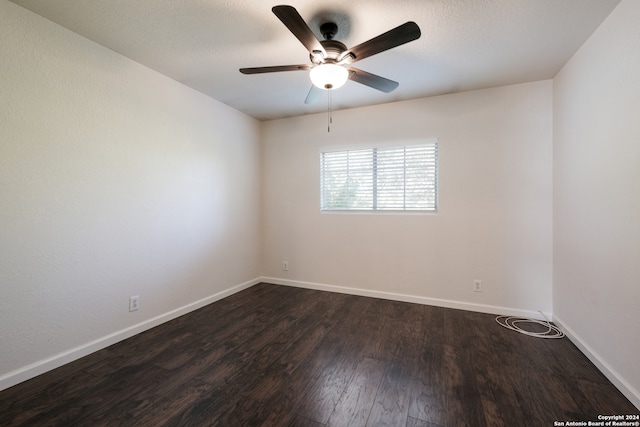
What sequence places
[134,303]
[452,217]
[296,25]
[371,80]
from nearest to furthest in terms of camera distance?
1. [296,25]
2. [371,80]
3. [134,303]
4. [452,217]

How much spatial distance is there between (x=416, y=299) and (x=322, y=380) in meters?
1.77

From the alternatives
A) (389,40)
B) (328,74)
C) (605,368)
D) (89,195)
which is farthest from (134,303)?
(605,368)

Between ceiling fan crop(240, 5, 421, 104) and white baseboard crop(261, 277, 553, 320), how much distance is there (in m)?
2.35

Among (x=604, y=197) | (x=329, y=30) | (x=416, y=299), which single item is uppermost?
(x=329, y=30)

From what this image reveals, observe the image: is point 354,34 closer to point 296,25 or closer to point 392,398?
point 296,25

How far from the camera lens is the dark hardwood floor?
1.42 metres

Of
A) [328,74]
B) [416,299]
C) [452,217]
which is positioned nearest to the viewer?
[328,74]

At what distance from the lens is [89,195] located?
2033 millimetres

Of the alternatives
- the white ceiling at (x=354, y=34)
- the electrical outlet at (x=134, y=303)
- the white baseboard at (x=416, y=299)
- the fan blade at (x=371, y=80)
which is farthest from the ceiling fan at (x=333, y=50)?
the white baseboard at (x=416, y=299)

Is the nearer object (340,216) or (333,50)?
(333,50)

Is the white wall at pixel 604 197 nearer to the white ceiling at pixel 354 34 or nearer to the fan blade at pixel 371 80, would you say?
the white ceiling at pixel 354 34

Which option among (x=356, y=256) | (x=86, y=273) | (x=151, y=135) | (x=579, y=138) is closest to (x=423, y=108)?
(x=579, y=138)

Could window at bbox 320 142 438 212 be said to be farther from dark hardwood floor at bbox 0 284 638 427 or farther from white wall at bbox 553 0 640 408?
dark hardwood floor at bbox 0 284 638 427

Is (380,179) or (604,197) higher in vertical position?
(380,179)
